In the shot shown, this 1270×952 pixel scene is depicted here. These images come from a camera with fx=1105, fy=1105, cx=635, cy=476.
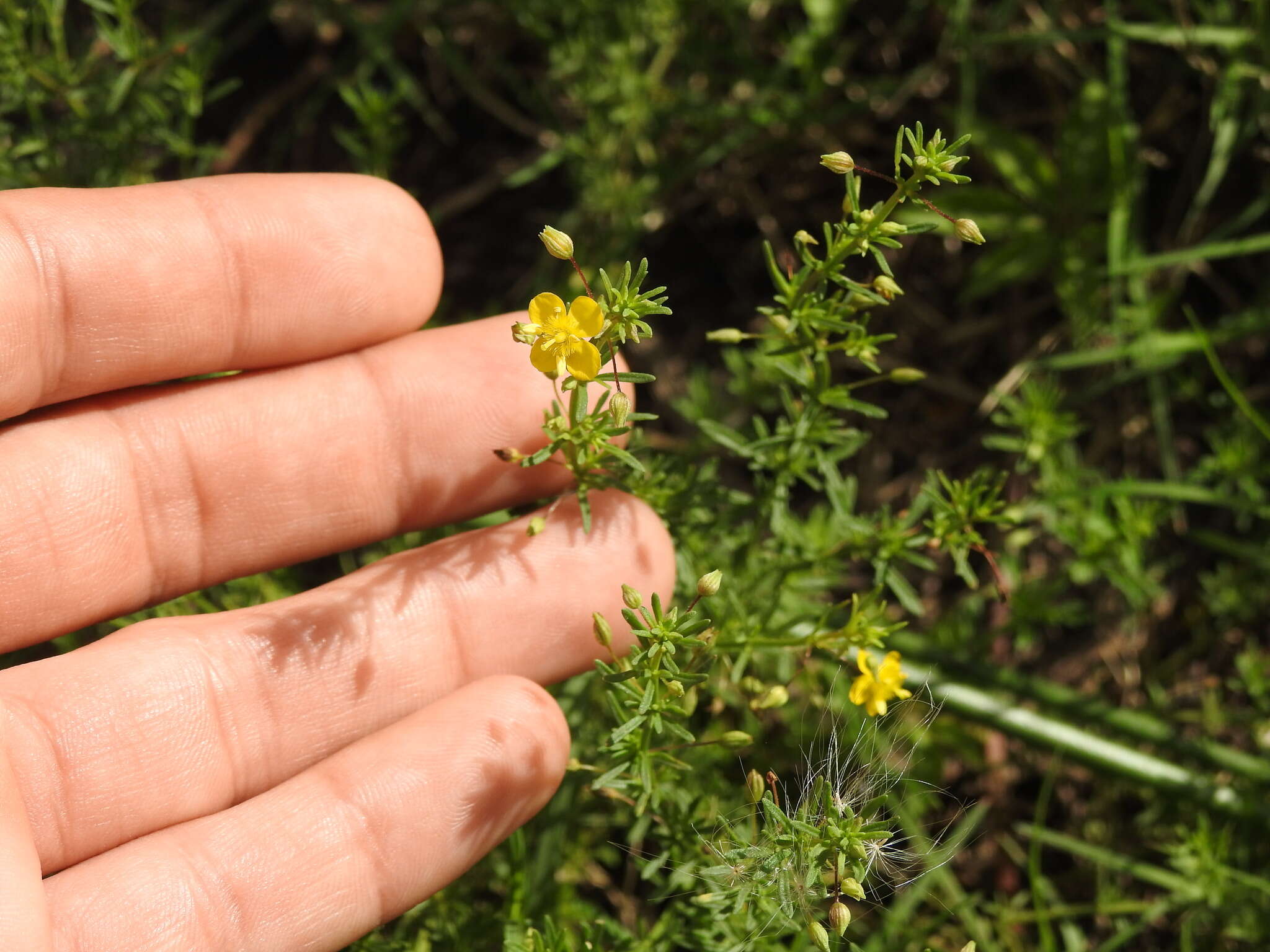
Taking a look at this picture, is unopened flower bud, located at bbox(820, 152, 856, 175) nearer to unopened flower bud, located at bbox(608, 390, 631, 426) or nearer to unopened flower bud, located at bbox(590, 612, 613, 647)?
unopened flower bud, located at bbox(608, 390, 631, 426)

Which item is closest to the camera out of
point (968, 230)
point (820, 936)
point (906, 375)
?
point (820, 936)

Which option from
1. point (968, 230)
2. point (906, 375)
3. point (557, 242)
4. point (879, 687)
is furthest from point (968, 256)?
point (557, 242)

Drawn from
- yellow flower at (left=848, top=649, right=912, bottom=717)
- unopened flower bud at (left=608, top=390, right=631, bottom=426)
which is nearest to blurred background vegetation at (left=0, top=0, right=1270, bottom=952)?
yellow flower at (left=848, top=649, right=912, bottom=717)

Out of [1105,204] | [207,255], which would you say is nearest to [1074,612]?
[1105,204]

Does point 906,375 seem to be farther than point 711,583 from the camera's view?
Yes

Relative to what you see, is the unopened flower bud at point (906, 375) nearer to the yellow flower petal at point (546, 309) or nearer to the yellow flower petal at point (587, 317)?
the yellow flower petal at point (587, 317)

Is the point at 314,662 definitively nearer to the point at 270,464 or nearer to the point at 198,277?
the point at 270,464

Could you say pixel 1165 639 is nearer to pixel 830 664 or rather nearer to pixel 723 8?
pixel 830 664
